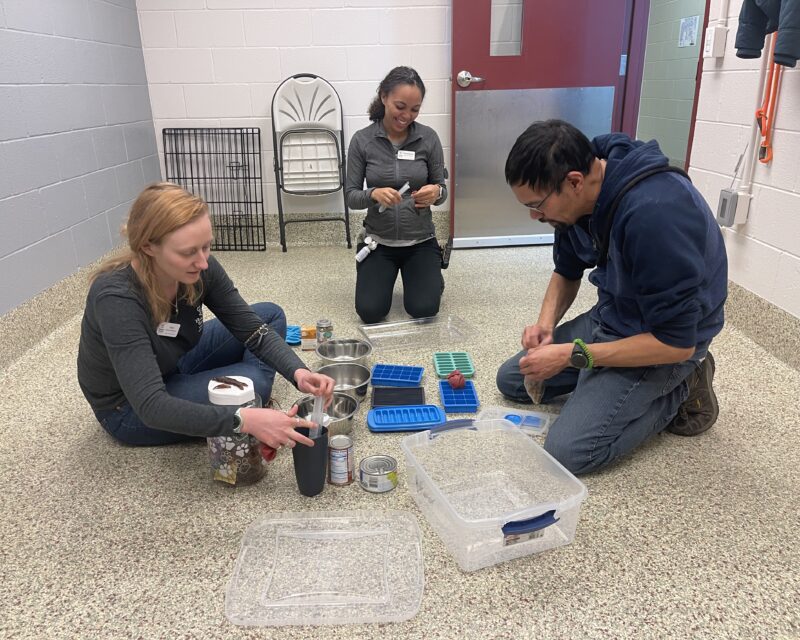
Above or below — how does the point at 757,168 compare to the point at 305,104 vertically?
below

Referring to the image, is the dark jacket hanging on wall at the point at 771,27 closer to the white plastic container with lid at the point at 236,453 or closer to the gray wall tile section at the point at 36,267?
the white plastic container with lid at the point at 236,453

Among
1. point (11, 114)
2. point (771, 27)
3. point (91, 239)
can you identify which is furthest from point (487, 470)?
point (91, 239)

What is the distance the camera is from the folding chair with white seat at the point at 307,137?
3.57 m

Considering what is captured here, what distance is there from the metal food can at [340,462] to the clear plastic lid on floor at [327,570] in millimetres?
120

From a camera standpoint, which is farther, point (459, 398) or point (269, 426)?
point (459, 398)

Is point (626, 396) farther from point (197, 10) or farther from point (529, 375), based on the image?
point (197, 10)

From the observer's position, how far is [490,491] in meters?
1.46

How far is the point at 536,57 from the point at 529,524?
2.96 meters

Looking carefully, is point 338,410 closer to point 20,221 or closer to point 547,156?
point 547,156

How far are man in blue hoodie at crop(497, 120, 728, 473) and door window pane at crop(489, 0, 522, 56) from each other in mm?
2180

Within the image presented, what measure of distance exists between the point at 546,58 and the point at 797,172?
1.78 m

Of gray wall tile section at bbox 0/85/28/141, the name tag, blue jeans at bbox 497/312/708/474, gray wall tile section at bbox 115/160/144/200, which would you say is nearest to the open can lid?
the name tag

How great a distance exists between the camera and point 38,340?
2412 mm

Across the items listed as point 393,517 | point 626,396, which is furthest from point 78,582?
point 626,396
